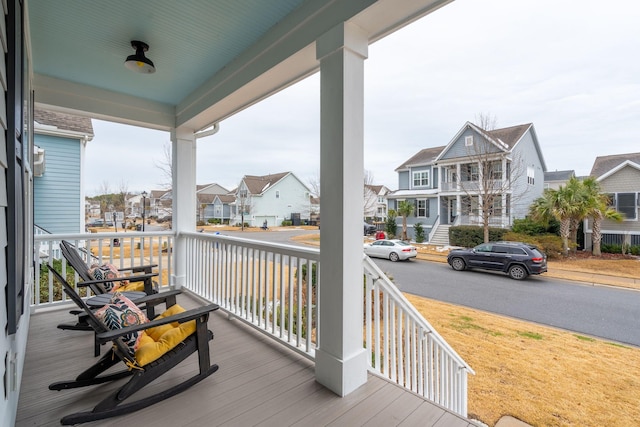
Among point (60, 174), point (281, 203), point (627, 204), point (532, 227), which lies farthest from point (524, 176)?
point (60, 174)

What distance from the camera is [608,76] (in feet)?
10.6

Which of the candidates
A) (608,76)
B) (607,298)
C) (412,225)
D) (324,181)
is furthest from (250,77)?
(412,225)

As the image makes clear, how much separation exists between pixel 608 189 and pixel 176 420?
6.54m

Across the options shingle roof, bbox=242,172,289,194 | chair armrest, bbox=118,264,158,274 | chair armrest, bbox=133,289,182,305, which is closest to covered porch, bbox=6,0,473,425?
chair armrest, bbox=133,289,182,305

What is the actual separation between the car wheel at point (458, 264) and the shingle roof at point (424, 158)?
4816 millimetres

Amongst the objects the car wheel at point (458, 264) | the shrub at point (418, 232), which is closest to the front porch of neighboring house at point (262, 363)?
the car wheel at point (458, 264)

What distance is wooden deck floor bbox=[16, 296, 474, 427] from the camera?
1.68m

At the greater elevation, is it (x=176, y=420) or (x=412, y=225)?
(x=412, y=225)

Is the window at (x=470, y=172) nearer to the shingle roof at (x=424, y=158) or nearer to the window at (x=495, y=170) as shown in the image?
the window at (x=495, y=170)

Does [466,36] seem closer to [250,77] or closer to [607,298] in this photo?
[250,77]

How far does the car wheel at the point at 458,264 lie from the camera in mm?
8384

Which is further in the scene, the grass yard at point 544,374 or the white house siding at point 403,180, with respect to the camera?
the white house siding at point 403,180

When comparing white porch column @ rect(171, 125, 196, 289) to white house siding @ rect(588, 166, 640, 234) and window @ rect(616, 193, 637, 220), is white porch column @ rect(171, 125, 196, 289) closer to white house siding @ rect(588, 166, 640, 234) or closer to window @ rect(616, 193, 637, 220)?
white house siding @ rect(588, 166, 640, 234)

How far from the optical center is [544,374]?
363 cm
